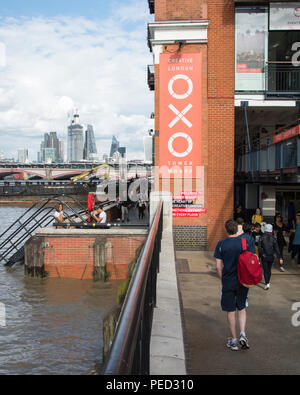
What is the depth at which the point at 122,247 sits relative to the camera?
12523mm

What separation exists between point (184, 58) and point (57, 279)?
318 inches

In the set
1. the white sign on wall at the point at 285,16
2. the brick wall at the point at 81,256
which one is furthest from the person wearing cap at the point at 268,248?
the white sign on wall at the point at 285,16

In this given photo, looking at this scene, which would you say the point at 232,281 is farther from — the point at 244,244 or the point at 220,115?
the point at 220,115

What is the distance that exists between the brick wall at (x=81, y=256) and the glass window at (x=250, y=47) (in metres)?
6.36

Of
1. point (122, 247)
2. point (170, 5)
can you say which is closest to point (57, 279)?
point (122, 247)

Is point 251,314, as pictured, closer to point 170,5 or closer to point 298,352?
point 298,352

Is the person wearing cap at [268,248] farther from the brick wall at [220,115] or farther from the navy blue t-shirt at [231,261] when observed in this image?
the brick wall at [220,115]

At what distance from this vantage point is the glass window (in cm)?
1253

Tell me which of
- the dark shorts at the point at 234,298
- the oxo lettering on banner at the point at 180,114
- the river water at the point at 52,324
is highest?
the oxo lettering on banner at the point at 180,114

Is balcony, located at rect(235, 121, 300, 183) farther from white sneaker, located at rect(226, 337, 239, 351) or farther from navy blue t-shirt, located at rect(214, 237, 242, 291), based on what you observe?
white sneaker, located at rect(226, 337, 239, 351)

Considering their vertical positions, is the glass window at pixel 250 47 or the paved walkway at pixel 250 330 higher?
the glass window at pixel 250 47

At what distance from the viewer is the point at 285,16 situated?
490 inches

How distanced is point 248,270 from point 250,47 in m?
10.2

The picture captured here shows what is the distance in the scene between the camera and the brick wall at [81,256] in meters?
12.5
